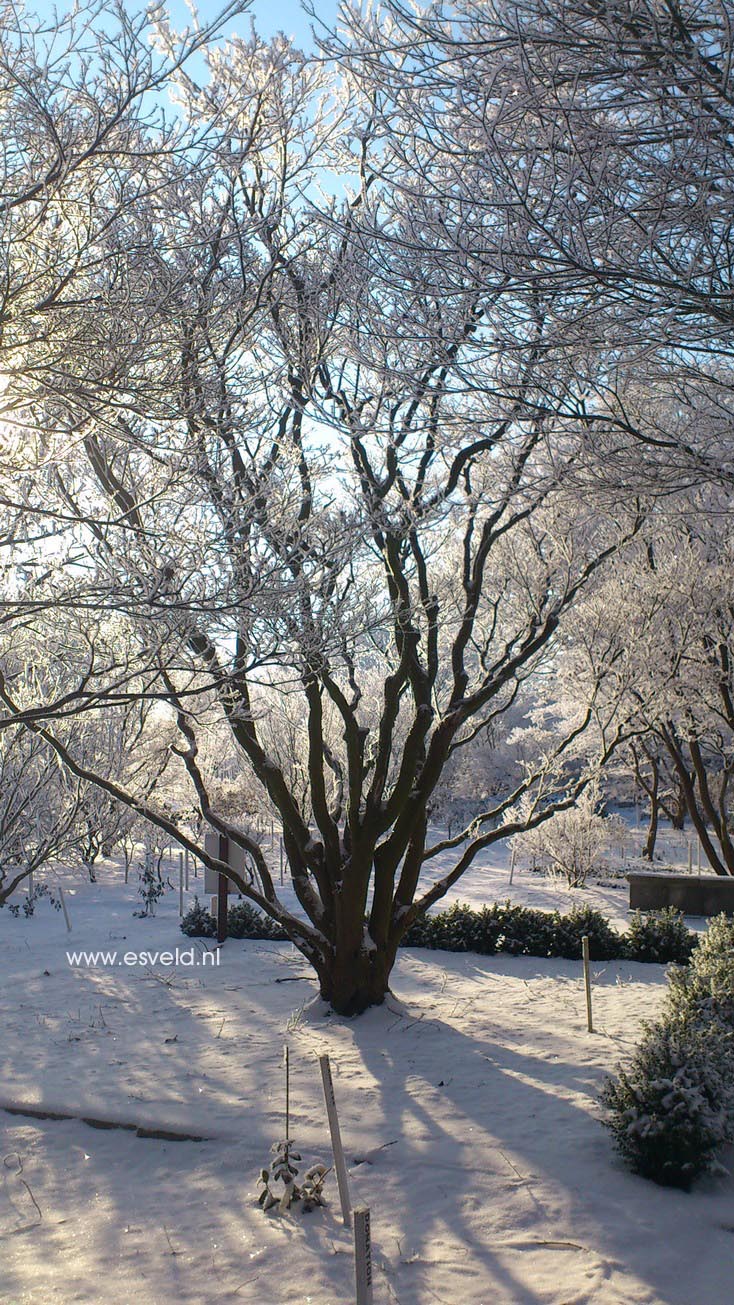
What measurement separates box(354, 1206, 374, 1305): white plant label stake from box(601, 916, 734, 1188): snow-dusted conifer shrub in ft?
7.65

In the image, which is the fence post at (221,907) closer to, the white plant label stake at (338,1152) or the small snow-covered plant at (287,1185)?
the small snow-covered plant at (287,1185)

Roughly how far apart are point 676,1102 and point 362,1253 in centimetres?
249

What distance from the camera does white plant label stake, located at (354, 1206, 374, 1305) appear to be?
3020mm

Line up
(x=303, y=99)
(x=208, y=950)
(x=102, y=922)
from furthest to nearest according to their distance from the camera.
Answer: (x=102, y=922) → (x=208, y=950) → (x=303, y=99)

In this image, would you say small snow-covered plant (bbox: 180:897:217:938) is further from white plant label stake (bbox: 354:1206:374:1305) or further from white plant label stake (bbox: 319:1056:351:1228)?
white plant label stake (bbox: 354:1206:374:1305)

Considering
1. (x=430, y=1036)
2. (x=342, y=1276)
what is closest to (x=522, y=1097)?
(x=430, y=1036)

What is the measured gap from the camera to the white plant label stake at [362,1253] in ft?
9.91

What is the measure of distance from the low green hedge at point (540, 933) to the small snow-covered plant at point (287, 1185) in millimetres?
6784

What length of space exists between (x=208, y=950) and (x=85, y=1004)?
2.83m

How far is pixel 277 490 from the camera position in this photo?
6.65 meters

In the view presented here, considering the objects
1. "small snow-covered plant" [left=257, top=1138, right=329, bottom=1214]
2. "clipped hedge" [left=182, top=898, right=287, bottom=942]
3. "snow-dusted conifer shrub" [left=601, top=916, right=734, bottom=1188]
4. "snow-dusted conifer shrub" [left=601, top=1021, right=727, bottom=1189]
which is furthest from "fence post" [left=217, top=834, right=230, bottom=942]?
"snow-dusted conifer shrub" [left=601, top=1021, right=727, bottom=1189]

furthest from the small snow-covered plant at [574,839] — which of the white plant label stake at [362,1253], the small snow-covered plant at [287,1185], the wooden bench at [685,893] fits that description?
the white plant label stake at [362,1253]

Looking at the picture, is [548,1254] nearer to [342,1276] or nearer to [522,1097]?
[342,1276]

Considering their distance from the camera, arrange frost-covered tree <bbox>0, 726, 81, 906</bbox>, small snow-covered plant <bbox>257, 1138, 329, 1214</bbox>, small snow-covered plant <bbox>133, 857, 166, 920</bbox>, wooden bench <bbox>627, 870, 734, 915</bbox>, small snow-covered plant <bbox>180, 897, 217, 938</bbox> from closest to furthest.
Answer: small snow-covered plant <bbox>257, 1138, 329, 1214</bbox> < frost-covered tree <bbox>0, 726, 81, 906</bbox> < small snow-covered plant <bbox>180, 897, 217, 938</bbox> < wooden bench <bbox>627, 870, 734, 915</bbox> < small snow-covered plant <bbox>133, 857, 166, 920</bbox>
